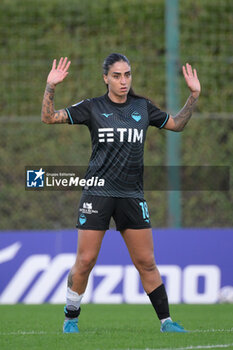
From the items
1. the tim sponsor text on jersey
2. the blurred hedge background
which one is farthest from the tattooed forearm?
the blurred hedge background

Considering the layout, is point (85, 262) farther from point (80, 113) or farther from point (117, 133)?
point (80, 113)

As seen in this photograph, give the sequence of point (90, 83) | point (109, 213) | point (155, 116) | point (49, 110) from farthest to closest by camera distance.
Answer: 1. point (90, 83)
2. point (155, 116)
3. point (109, 213)
4. point (49, 110)

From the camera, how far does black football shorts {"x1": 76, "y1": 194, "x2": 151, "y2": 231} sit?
264 inches

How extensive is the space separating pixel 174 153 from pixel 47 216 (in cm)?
191

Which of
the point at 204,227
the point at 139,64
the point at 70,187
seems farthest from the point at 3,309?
the point at 139,64

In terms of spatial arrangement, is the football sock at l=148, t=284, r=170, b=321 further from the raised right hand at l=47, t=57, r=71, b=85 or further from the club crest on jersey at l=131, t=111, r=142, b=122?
the raised right hand at l=47, t=57, r=71, b=85

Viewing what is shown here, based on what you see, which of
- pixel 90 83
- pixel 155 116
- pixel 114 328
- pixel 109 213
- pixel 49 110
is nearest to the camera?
pixel 49 110

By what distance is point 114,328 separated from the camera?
7.54m

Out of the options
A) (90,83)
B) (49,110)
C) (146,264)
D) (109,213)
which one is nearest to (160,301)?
(146,264)

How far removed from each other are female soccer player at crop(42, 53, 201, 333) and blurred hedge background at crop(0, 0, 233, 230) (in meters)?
4.76

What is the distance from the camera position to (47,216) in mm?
11703

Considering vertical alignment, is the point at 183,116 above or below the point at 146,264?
A: above

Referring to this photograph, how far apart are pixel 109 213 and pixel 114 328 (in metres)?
1.30

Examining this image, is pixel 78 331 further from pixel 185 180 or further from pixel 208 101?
pixel 208 101
